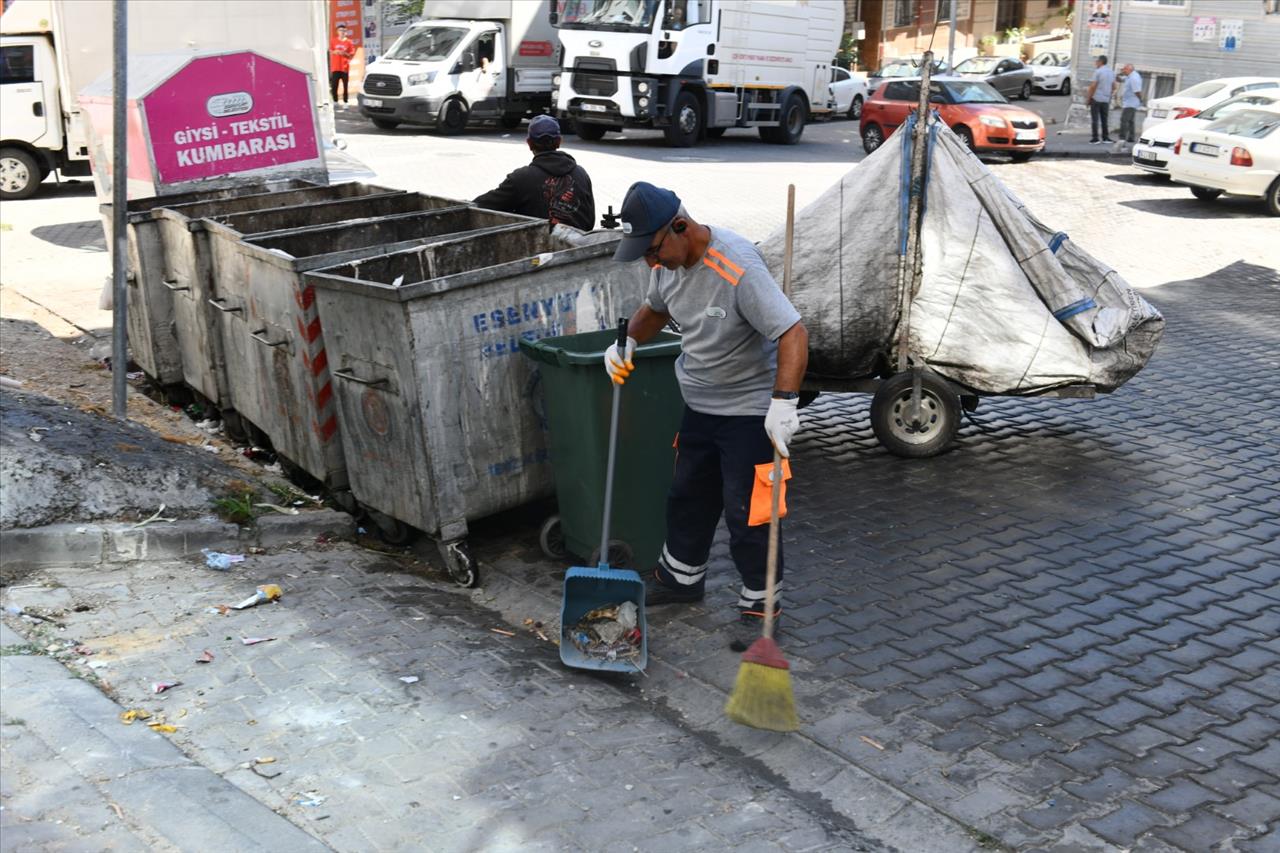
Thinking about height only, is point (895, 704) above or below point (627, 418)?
below

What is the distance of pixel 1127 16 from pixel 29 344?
86.3 ft

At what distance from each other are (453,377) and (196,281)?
2.60 metres

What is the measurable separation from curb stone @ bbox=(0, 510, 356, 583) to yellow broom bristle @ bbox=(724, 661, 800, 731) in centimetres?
269

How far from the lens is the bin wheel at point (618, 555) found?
5.94m

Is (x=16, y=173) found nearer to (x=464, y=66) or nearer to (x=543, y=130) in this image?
(x=464, y=66)

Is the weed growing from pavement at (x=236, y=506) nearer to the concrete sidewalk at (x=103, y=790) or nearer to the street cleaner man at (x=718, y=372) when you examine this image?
the concrete sidewalk at (x=103, y=790)

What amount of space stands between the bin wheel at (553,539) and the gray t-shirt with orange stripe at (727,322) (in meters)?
1.19

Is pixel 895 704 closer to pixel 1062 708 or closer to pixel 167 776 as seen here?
pixel 1062 708

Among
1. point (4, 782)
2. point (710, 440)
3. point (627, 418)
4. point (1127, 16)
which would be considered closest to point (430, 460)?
point (627, 418)

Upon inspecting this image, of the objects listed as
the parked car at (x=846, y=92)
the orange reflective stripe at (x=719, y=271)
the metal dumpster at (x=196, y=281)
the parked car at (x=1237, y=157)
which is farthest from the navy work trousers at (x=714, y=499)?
the parked car at (x=846, y=92)

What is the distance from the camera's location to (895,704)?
4.95 m

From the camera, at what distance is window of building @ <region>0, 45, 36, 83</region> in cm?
1753

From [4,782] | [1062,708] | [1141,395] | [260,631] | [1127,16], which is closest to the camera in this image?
[4,782]

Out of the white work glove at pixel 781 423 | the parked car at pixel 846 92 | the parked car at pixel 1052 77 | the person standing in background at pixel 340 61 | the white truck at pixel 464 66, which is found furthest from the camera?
the parked car at pixel 1052 77
